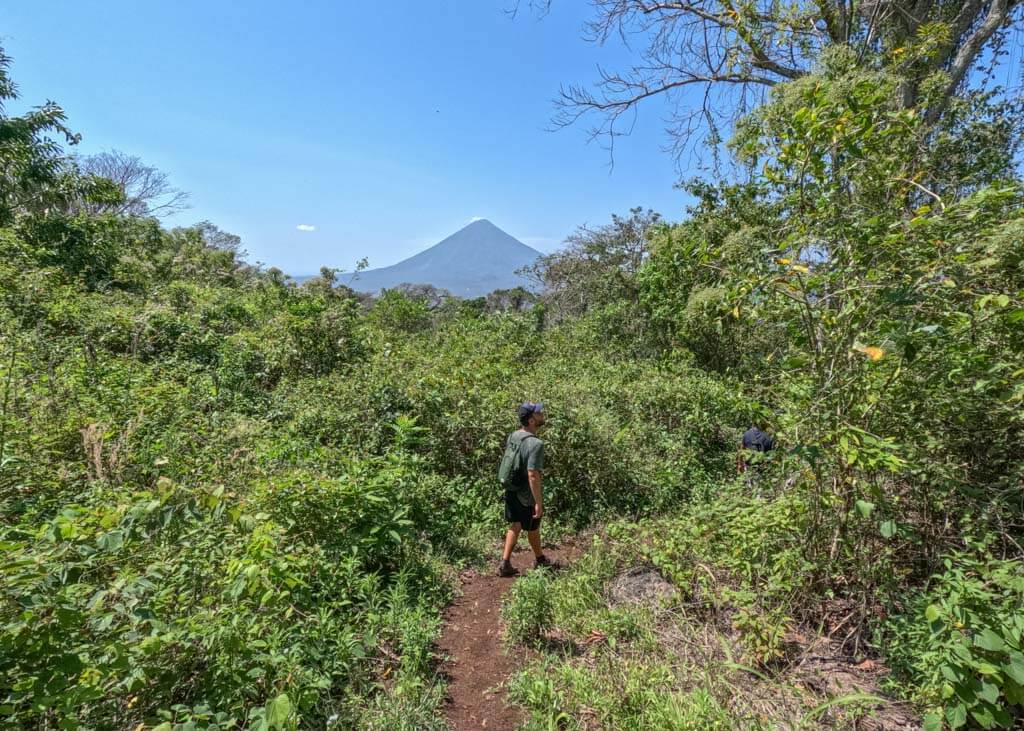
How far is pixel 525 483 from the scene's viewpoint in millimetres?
4090

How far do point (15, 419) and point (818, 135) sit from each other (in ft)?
20.1

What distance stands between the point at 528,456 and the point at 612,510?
1690 millimetres

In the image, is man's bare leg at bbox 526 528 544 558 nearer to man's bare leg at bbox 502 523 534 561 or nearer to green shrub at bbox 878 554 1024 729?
man's bare leg at bbox 502 523 534 561

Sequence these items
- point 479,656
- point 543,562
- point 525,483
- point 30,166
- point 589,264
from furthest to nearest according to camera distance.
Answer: point 589,264 → point 30,166 → point 543,562 → point 525,483 → point 479,656

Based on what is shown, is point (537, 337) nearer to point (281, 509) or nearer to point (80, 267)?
point (281, 509)

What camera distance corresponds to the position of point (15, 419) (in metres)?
3.78

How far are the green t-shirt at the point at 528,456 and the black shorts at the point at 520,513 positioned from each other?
0.05 metres

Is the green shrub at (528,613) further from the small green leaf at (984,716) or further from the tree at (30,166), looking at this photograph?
the tree at (30,166)

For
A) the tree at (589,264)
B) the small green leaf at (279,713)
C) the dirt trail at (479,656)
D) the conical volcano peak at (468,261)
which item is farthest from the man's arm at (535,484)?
the conical volcano peak at (468,261)

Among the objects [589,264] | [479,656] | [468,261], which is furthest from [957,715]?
[468,261]

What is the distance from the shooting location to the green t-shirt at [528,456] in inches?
156

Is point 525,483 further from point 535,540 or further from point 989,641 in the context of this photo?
point 989,641

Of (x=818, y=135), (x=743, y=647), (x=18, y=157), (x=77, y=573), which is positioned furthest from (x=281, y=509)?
(x=18, y=157)

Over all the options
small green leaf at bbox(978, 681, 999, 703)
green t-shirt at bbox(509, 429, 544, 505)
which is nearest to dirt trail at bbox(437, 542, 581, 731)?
green t-shirt at bbox(509, 429, 544, 505)
